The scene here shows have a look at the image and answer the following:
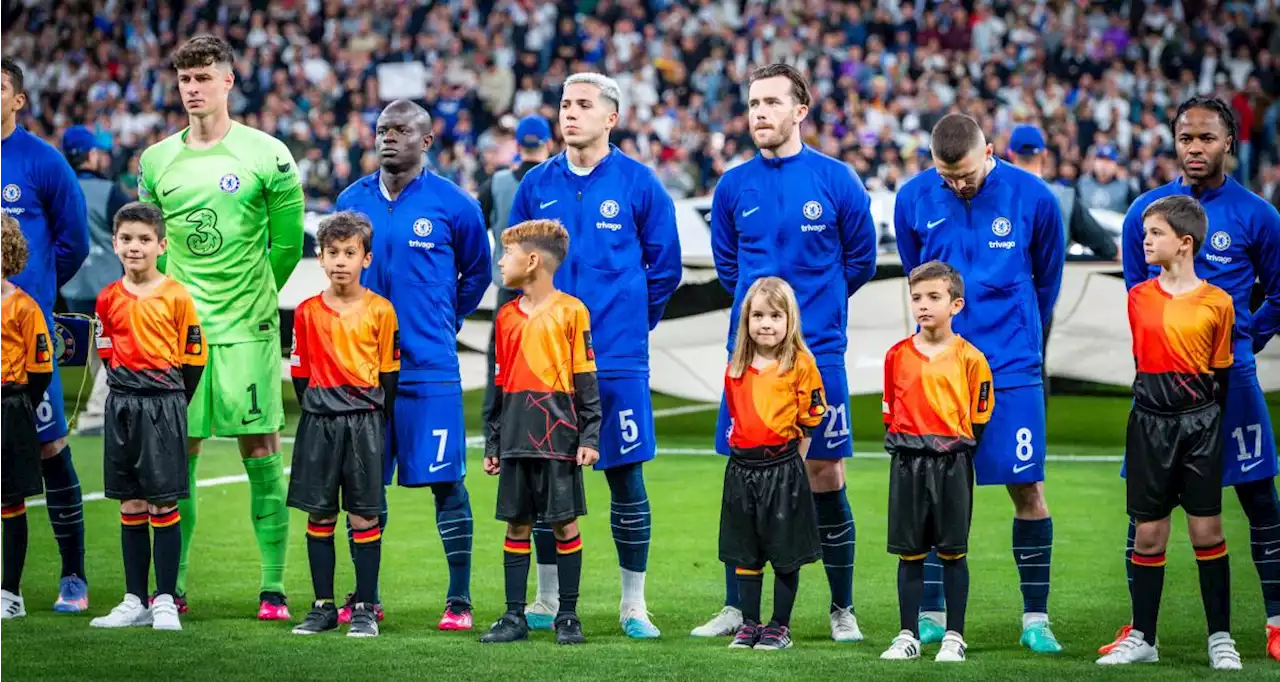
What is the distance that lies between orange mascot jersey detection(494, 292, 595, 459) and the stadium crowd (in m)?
14.5

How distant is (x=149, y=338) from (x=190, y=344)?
16cm

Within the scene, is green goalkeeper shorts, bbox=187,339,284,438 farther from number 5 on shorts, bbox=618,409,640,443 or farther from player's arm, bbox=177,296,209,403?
number 5 on shorts, bbox=618,409,640,443

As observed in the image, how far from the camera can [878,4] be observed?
981 inches

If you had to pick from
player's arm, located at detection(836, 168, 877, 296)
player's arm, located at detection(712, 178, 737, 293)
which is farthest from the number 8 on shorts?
player's arm, located at detection(712, 178, 737, 293)

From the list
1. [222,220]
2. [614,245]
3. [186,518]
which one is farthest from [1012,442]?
[186,518]

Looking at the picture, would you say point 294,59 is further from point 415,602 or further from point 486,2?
point 415,602

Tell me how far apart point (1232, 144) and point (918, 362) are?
143 centimetres

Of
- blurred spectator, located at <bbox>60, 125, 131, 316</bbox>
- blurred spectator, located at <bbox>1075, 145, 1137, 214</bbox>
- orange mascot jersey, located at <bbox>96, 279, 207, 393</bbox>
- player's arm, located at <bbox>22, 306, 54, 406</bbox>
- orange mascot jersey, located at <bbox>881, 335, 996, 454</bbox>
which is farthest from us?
blurred spectator, located at <bbox>1075, 145, 1137, 214</bbox>

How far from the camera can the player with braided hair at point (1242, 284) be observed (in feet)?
19.9

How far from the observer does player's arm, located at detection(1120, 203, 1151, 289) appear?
631cm

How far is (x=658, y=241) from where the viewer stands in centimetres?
671

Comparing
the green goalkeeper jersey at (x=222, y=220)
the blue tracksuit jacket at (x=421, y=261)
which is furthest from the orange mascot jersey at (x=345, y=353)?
the green goalkeeper jersey at (x=222, y=220)

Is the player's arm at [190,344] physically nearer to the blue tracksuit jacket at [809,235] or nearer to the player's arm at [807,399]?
the blue tracksuit jacket at [809,235]

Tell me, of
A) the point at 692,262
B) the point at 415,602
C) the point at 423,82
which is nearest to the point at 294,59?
the point at 423,82
